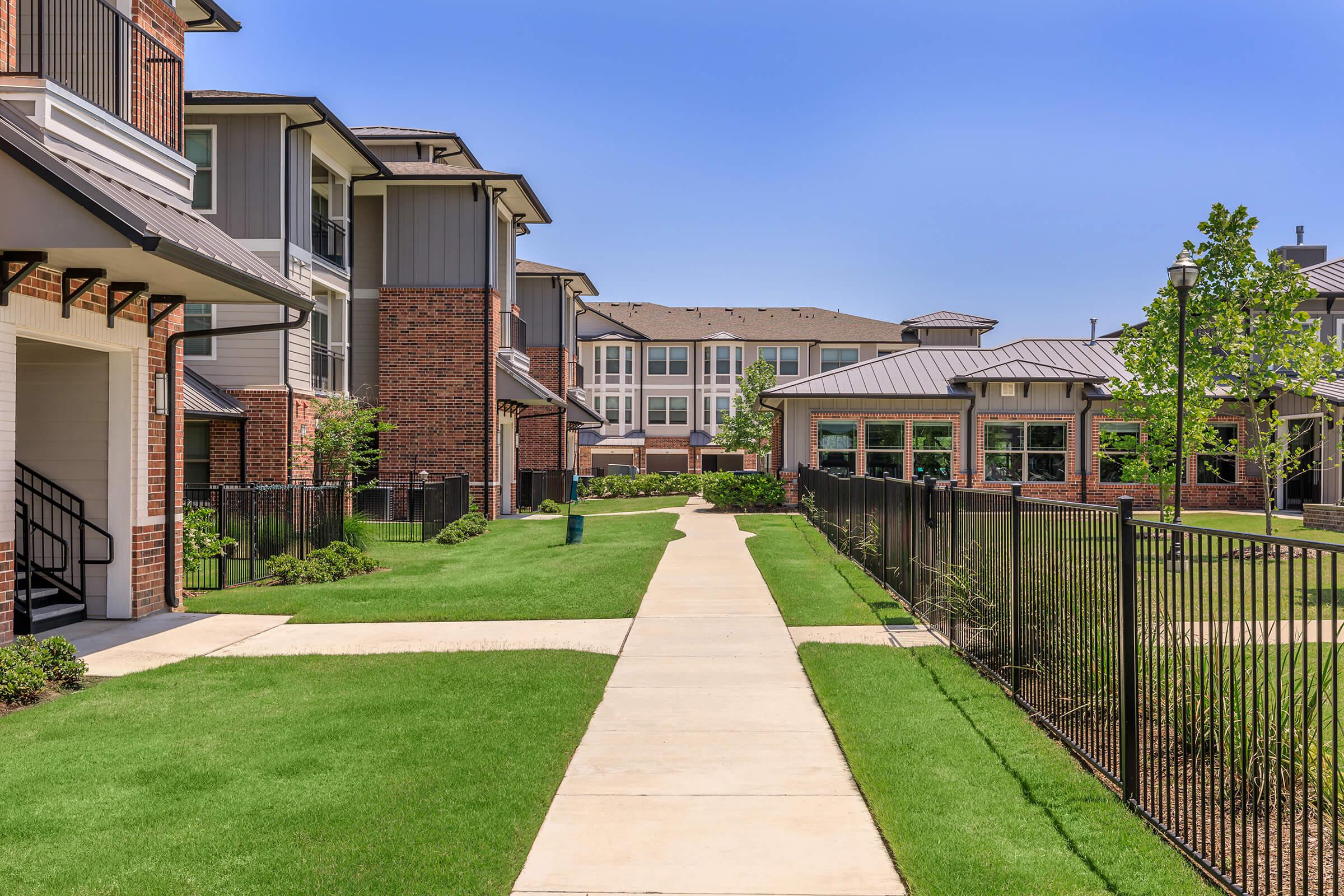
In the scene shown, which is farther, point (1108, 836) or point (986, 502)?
point (986, 502)

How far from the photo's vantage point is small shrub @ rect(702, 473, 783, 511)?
32438mm

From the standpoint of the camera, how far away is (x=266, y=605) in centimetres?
1242

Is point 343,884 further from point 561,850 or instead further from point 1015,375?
point 1015,375

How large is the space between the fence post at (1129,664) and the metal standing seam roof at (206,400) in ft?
55.2

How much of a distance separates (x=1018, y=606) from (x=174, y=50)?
12182 millimetres

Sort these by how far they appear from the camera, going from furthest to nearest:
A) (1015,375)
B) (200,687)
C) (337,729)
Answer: (1015,375) → (200,687) → (337,729)

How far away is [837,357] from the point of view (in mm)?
60656

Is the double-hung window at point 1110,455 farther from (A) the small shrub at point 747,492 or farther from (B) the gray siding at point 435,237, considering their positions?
(B) the gray siding at point 435,237

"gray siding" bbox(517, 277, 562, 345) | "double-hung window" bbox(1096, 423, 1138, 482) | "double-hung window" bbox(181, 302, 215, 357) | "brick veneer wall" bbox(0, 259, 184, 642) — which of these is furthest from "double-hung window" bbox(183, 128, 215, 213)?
"double-hung window" bbox(1096, 423, 1138, 482)

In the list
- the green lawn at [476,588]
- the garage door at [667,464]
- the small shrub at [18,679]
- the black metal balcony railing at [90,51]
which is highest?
the black metal balcony railing at [90,51]

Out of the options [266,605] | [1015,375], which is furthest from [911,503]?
[1015,375]

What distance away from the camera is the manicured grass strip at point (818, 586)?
11531mm

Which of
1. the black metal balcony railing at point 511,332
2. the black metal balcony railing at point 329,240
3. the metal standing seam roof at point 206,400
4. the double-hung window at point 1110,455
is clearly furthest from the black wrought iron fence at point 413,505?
the double-hung window at point 1110,455

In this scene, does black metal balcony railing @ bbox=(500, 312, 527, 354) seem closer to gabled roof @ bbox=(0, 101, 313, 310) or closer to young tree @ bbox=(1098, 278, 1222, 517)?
gabled roof @ bbox=(0, 101, 313, 310)
